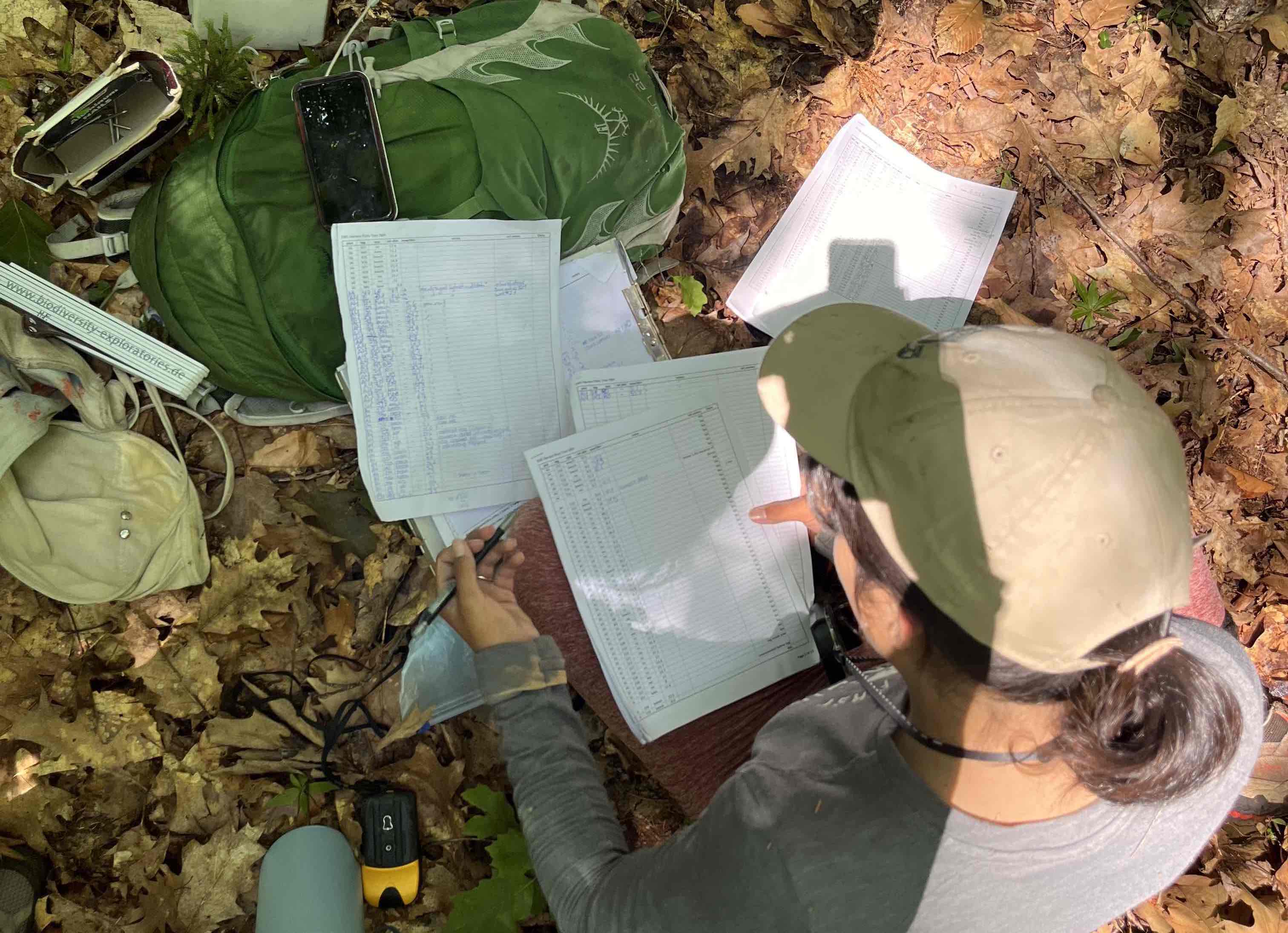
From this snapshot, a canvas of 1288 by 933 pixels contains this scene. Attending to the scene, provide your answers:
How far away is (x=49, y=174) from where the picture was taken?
1602mm

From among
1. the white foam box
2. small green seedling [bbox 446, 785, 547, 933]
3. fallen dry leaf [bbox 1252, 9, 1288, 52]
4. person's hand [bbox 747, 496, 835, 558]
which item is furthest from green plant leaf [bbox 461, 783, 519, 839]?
fallen dry leaf [bbox 1252, 9, 1288, 52]

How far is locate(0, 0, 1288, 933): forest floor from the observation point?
170 centimetres

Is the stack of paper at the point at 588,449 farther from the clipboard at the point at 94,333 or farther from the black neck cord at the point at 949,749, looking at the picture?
the black neck cord at the point at 949,749

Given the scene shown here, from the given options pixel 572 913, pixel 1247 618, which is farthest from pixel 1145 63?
pixel 572 913

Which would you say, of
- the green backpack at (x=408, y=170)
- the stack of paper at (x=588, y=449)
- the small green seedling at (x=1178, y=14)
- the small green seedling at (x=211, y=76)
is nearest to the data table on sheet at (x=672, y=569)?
the stack of paper at (x=588, y=449)

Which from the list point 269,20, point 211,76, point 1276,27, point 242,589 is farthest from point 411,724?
point 1276,27

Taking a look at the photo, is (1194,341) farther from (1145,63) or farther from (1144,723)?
(1144,723)

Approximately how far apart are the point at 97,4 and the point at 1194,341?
2811mm

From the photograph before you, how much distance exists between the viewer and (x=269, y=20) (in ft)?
5.76

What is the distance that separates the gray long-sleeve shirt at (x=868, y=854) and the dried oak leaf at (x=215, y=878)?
2.50 feet

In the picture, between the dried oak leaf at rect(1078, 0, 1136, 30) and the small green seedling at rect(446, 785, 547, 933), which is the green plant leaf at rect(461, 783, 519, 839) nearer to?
the small green seedling at rect(446, 785, 547, 933)

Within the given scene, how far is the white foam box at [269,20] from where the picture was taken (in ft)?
5.62

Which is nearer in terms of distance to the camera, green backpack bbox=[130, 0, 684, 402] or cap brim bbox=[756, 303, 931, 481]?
cap brim bbox=[756, 303, 931, 481]

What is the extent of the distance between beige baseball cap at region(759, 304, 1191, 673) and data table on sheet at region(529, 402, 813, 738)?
0.65m
